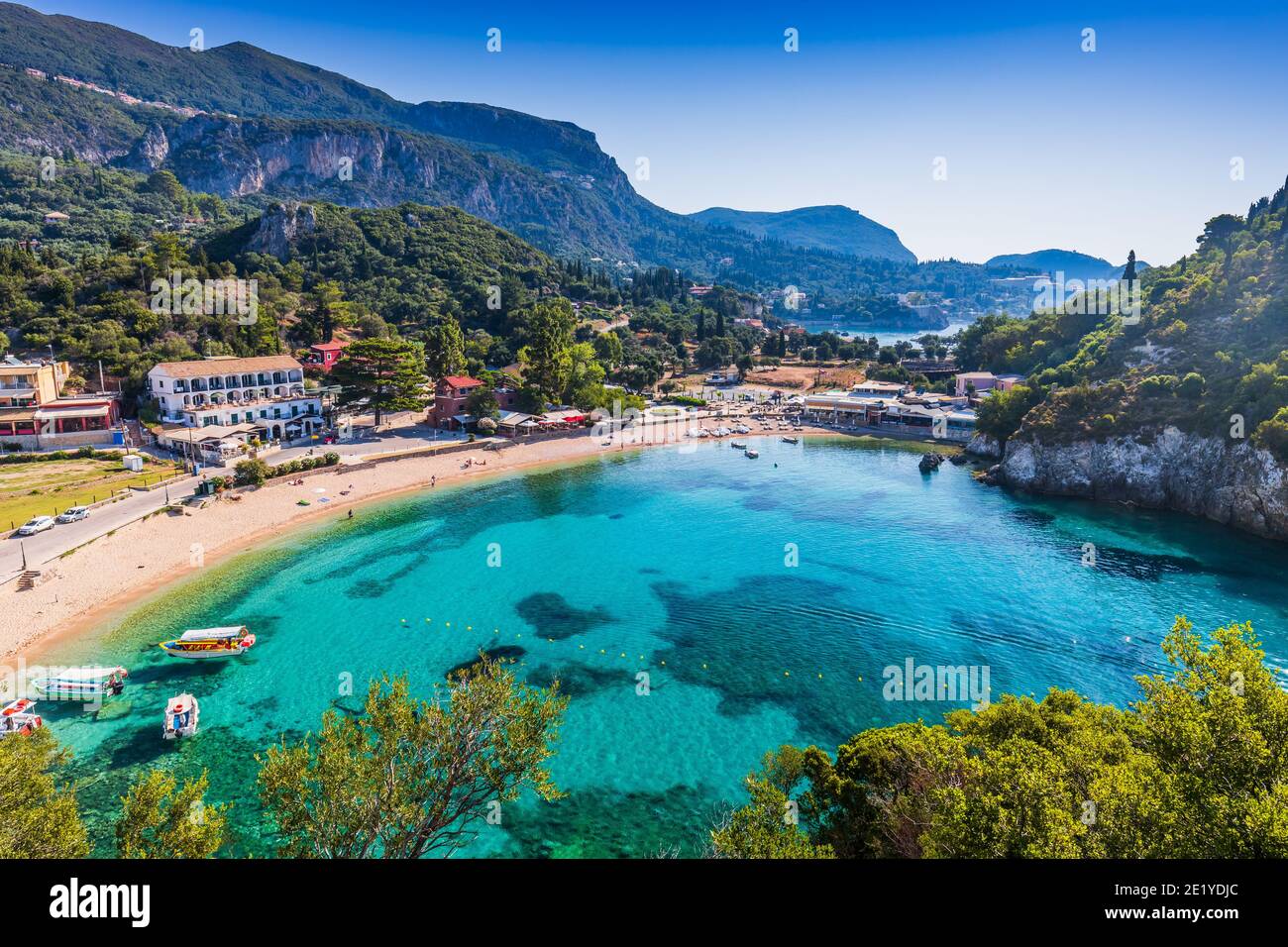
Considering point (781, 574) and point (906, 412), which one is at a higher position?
point (906, 412)

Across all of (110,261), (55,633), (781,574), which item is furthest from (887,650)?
(110,261)

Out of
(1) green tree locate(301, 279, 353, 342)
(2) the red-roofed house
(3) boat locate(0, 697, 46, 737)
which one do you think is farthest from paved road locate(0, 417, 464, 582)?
(1) green tree locate(301, 279, 353, 342)

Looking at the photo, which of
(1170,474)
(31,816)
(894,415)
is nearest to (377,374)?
(31,816)
